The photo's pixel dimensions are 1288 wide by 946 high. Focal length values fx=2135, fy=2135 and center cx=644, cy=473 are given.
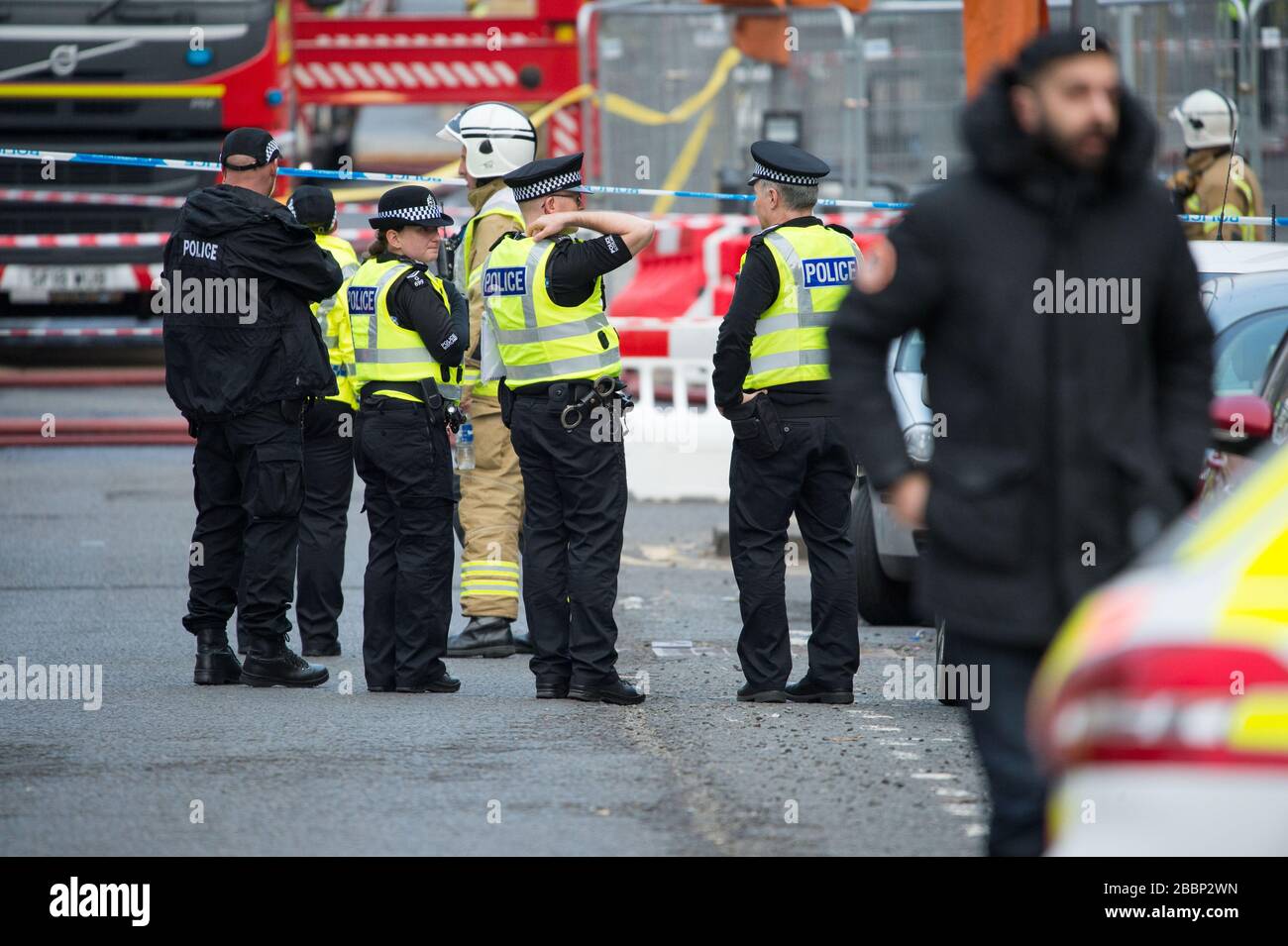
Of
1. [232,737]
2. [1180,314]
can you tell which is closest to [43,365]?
[232,737]

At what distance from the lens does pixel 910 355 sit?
31.2 ft

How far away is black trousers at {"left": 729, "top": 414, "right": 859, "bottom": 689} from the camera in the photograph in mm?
7562

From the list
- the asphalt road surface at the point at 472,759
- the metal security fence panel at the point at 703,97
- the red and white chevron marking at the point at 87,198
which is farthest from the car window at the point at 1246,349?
the red and white chevron marking at the point at 87,198

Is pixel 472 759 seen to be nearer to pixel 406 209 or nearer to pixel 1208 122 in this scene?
pixel 406 209

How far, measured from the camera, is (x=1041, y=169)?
383 centimetres

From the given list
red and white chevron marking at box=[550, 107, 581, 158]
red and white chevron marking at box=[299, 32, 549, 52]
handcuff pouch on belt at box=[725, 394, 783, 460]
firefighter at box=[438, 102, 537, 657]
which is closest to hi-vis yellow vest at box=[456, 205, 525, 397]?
firefighter at box=[438, 102, 537, 657]

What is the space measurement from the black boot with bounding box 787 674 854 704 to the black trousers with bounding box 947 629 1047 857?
142 inches

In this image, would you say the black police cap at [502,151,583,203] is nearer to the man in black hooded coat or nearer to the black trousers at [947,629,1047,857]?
the man in black hooded coat

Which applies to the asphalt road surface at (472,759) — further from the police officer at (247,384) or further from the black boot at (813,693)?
the police officer at (247,384)

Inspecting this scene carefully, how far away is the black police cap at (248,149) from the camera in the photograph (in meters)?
7.86

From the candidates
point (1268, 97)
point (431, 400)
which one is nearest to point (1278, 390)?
point (431, 400)
